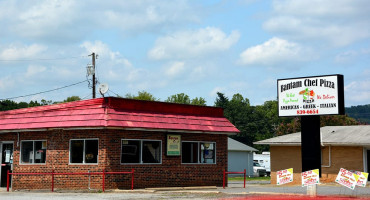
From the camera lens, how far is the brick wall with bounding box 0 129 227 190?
75.5ft

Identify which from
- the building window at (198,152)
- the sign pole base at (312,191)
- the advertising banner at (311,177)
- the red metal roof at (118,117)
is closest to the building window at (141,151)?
the red metal roof at (118,117)

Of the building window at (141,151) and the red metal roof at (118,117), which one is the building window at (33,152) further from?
the building window at (141,151)

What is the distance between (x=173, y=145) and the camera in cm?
2509

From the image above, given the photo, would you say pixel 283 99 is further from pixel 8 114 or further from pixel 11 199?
pixel 8 114

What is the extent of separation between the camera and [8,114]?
2700cm

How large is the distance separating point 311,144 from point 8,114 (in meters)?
15.2

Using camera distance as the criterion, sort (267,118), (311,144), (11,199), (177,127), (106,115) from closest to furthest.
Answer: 1. (11,199)
2. (311,144)
3. (106,115)
4. (177,127)
5. (267,118)

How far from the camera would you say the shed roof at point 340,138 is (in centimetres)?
3256

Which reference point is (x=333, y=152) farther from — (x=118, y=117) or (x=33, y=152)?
(x=33, y=152)

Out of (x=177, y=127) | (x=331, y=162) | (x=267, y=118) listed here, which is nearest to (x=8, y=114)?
(x=177, y=127)

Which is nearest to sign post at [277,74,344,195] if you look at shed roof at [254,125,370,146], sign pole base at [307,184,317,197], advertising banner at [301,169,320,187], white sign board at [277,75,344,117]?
white sign board at [277,75,344,117]

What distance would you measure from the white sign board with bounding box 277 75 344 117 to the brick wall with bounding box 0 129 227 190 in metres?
6.31

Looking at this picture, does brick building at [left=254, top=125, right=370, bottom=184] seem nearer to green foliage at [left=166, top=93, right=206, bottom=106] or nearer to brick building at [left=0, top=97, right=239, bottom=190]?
brick building at [left=0, top=97, right=239, bottom=190]

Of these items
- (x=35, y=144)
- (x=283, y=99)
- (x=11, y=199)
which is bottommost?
(x=11, y=199)
